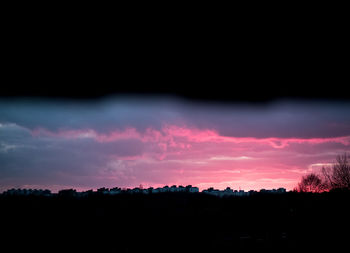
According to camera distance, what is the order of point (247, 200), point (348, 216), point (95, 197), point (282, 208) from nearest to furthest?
point (348, 216)
point (95, 197)
point (282, 208)
point (247, 200)

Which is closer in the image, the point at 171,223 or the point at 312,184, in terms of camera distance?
the point at 171,223

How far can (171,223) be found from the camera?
10.9 metres

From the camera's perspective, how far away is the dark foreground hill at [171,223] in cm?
678

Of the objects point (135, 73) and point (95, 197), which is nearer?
point (135, 73)

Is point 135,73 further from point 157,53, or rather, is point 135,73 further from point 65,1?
point 65,1

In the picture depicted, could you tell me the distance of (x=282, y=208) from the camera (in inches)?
573

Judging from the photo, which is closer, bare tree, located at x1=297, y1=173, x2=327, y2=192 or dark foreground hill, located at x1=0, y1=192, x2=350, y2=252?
dark foreground hill, located at x1=0, y1=192, x2=350, y2=252

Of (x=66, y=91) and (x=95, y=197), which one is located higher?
(x=66, y=91)

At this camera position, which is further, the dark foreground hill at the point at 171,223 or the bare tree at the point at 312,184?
the bare tree at the point at 312,184

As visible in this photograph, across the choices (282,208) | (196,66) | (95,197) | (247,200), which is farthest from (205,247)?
(247,200)

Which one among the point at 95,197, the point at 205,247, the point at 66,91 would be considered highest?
the point at 66,91

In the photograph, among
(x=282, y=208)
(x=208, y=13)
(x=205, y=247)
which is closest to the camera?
(x=208, y=13)

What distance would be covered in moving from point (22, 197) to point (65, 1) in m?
11.0

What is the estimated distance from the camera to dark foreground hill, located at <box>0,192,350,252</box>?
22.2 ft
